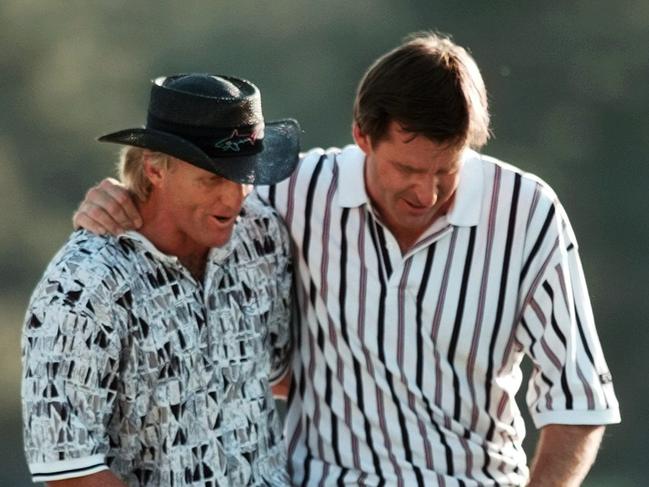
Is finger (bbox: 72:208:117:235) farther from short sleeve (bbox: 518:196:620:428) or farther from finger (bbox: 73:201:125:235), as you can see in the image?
short sleeve (bbox: 518:196:620:428)

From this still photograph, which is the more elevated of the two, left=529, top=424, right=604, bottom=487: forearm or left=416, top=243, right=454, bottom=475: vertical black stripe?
left=416, top=243, right=454, bottom=475: vertical black stripe

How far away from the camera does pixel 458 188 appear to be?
12.8ft

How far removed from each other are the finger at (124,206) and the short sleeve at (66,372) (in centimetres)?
21

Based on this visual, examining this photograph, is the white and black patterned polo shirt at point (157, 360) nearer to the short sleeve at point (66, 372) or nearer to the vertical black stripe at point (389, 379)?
the short sleeve at point (66, 372)

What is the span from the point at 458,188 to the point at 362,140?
0.25m

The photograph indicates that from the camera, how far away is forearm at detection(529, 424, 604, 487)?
12.6 feet

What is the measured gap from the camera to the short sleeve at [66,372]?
348 cm

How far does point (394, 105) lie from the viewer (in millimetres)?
3771

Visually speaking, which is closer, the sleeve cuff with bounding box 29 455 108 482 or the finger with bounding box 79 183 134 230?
the sleeve cuff with bounding box 29 455 108 482

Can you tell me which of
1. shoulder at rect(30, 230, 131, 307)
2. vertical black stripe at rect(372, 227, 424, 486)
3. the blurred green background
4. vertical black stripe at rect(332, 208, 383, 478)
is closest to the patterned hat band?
shoulder at rect(30, 230, 131, 307)

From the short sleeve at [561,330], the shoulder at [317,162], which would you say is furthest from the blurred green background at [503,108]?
the short sleeve at [561,330]

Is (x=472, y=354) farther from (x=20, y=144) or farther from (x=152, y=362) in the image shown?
(x=20, y=144)

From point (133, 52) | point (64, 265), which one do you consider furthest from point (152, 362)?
point (133, 52)

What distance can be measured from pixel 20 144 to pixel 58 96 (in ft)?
0.99
